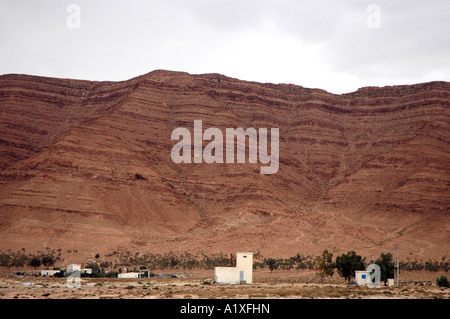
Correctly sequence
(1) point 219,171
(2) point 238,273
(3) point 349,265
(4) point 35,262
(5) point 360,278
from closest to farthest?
(5) point 360,278, (2) point 238,273, (3) point 349,265, (4) point 35,262, (1) point 219,171

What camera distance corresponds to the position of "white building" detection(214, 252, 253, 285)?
52.8m

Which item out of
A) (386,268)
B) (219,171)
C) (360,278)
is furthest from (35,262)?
(219,171)

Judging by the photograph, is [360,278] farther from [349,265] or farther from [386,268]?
[349,265]

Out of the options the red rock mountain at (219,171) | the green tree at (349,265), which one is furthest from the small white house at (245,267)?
the red rock mountain at (219,171)

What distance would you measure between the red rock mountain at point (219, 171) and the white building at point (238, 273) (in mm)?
29639

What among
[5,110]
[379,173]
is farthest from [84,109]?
[379,173]

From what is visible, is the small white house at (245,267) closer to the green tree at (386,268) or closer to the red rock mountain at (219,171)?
the green tree at (386,268)

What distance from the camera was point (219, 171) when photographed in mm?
108938

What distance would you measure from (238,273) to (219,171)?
56.1 meters

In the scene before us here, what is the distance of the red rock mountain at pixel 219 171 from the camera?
287 ft

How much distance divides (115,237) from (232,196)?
23.7 meters

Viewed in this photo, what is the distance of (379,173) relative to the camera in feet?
360

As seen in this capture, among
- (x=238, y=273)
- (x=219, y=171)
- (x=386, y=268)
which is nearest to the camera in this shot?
(x=238, y=273)

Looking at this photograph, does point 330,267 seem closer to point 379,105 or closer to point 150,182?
point 150,182
